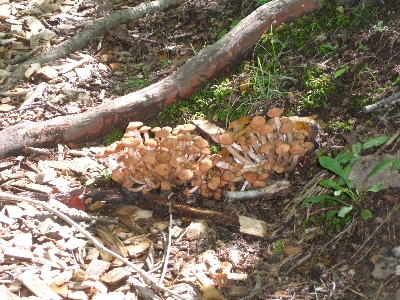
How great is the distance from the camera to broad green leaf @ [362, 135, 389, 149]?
12.7ft

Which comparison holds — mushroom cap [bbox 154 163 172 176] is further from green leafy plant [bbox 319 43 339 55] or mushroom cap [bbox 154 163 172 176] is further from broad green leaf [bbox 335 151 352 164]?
green leafy plant [bbox 319 43 339 55]

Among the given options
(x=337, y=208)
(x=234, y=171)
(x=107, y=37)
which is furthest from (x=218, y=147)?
(x=107, y=37)

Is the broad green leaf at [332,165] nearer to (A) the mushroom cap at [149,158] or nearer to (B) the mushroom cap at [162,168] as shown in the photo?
(B) the mushroom cap at [162,168]

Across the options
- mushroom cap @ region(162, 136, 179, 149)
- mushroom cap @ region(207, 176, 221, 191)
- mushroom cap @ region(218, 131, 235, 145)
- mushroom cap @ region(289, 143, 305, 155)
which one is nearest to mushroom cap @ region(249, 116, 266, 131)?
mushroom cap @ region(218, 131, 235, 145)

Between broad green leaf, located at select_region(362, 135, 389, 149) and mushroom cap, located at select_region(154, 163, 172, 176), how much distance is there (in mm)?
1610

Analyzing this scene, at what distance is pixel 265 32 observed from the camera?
5371 mm

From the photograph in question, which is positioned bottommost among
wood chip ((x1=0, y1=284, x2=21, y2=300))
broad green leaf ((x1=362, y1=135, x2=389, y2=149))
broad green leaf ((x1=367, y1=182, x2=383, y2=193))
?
broad green leaf ((x1=367, y1=182, x2=383, y2=193))

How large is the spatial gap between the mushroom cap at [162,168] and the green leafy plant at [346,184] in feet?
3.76

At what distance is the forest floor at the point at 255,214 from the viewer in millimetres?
3416

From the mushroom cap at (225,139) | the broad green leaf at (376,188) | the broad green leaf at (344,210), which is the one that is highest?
the mushroom cap at (225,139)

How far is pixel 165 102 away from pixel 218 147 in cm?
83

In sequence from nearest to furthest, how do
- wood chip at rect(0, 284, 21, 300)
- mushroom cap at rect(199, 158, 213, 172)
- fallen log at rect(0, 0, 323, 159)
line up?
wood chip at rect(0, 284, 21, 300) → mushroom cap at rect(199, 158, 213, 172) → fallen log at rect(0, 0, 323, 159)

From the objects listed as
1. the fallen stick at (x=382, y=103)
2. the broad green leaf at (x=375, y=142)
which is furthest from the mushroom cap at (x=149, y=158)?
the fallen stick at (x=382, y=103)

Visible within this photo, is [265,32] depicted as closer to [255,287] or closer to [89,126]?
[89,126]
